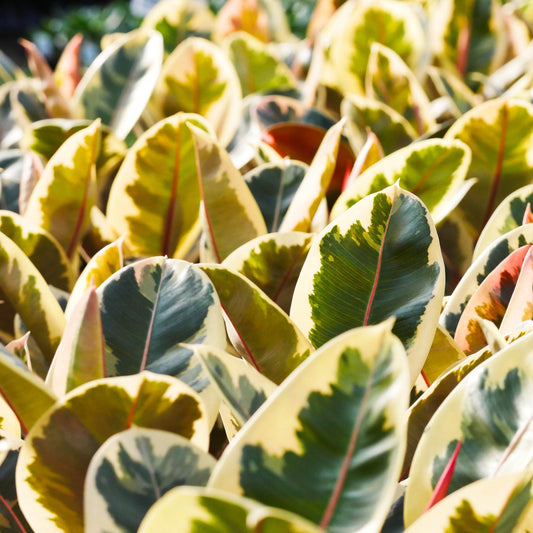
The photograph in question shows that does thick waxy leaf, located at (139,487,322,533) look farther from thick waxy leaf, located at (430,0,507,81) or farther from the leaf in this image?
thick waxy leaf, located at (430,0,507,81)

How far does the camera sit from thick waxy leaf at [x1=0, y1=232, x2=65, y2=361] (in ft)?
2.41

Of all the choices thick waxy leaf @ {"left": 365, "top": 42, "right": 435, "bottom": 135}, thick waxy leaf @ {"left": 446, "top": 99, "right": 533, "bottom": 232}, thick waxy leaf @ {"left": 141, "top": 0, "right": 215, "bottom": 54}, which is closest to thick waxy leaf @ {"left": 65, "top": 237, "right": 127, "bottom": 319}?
thick waxy leaf @ {"left": 446, "top": 99, "right": 533, "bottom": 232}

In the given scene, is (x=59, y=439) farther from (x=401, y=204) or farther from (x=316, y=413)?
(x=401, y=204)

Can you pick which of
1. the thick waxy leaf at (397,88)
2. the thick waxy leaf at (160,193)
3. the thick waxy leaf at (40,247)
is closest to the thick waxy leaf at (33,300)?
the thick waxy leaf at (40,247)

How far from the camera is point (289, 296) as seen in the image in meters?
0.78

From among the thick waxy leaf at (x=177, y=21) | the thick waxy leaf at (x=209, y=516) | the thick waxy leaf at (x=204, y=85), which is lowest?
the thick waxy leaf at (x=209, y=516)

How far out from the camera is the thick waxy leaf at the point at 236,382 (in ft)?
1.68

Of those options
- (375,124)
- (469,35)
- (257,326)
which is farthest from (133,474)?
(469,35)

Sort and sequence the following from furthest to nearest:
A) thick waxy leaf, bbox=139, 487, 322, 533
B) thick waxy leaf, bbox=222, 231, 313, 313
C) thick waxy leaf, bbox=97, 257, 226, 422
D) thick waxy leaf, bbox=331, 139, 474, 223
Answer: thick waxy leaf, bbox=331, 139, 474, 223, thick waxy leaf, bbox=222, 231, 313, 313, thick waxy leaf, bbox=97, 257, 226, 422, thick waxy leaf, bbox=139, 487, 322, 533

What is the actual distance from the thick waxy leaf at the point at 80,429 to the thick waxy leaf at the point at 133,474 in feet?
0.19

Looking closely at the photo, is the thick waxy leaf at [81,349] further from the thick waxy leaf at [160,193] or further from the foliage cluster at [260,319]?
the thick waxy leaf at [160,193]

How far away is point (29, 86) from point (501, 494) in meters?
1.16

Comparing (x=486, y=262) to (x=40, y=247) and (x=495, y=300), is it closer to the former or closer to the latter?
(x=495, y=300)

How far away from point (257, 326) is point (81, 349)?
0.15 metres
